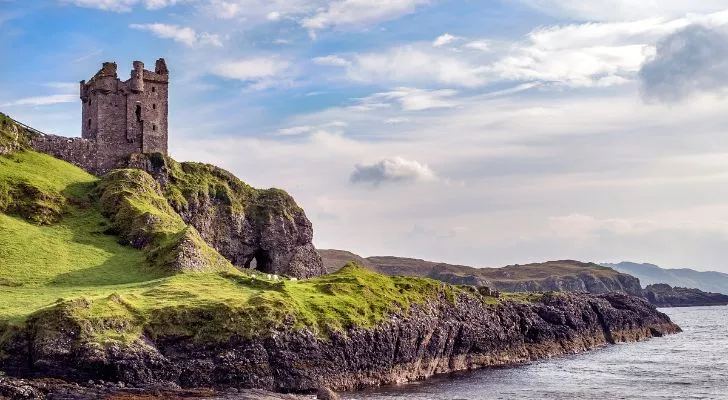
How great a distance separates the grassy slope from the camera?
5662cm

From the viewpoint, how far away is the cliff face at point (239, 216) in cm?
10612

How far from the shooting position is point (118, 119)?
108m

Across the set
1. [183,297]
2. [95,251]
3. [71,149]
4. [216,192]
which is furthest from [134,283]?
[71,149]

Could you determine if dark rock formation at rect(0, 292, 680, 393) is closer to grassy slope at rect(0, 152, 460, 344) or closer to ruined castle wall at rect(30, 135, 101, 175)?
grassy slope at rect(0, 152, 460, 344)

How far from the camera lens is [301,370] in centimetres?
5894

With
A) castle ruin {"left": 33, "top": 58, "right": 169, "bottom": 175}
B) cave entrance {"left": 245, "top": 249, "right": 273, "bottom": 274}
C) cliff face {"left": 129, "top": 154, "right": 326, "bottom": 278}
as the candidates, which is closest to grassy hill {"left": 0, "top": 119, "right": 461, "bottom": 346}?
castle ruin {"left": 33, "top": 58, "right": 169, "bottom": 175}

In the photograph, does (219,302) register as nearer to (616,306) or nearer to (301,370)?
(301,370)

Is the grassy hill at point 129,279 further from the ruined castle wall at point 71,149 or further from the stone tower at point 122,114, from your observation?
the stone tower at point 122,114

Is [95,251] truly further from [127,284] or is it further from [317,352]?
[317,352]

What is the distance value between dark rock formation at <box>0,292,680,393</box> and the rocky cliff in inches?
→ 2.9

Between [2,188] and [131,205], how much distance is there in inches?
551

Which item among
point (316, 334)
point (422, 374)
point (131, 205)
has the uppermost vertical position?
point (131, 205)

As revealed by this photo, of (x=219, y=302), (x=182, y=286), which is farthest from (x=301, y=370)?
(x=182, y=286)

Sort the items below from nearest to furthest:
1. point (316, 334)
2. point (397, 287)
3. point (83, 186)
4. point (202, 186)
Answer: point (316, 334)
point (397, 287)
point (83, 186)
point (202, 186)
